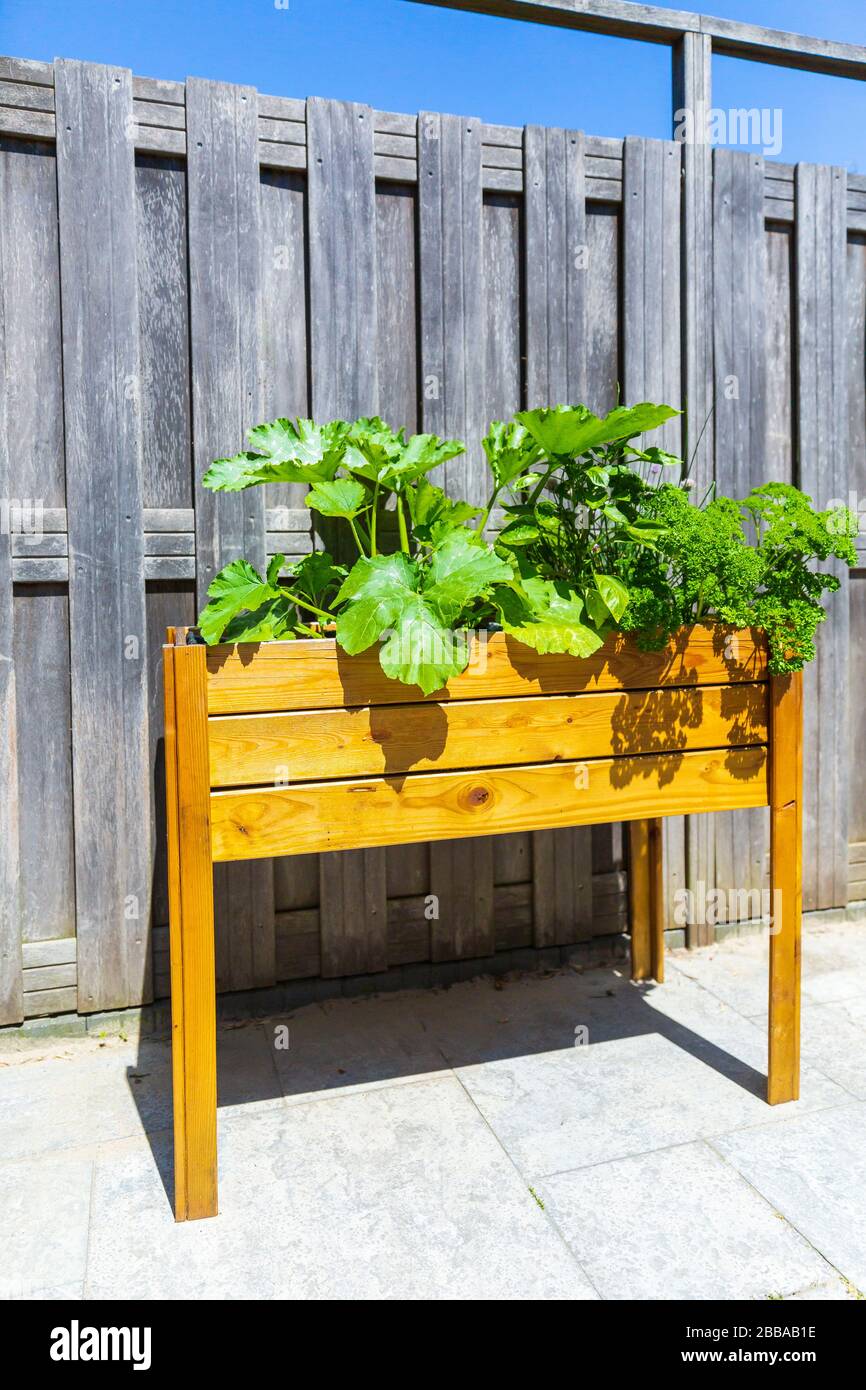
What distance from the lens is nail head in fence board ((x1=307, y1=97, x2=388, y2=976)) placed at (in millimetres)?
2592

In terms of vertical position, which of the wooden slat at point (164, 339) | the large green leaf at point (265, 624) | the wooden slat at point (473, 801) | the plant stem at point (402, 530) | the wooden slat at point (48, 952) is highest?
the wooden slat at point (164, 339)

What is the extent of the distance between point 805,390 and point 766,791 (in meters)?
1.69

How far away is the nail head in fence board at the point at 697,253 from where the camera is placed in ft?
9.78

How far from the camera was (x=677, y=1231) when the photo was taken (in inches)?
68.4

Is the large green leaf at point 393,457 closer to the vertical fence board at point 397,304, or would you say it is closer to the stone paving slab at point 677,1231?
the vertical fence board at point 397,304

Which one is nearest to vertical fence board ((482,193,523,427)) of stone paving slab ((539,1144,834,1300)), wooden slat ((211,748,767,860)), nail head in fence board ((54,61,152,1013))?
nail head in fence board ((54,61,152,1013))

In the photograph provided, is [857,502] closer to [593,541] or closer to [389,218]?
[593,541]

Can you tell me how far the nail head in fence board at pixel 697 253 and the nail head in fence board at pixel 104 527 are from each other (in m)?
1.71

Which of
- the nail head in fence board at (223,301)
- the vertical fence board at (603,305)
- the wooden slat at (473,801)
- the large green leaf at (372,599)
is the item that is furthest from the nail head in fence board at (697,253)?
the large green leaf at (372,599)

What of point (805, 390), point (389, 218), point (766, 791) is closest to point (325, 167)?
point (389, 218)

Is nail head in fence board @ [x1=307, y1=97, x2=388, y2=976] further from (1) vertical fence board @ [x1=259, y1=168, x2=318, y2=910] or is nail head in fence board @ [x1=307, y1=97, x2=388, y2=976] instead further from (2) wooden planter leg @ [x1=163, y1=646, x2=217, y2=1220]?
(2) wooden planter leg @ [x1=163, y1=646, x2=217, y2=1220]

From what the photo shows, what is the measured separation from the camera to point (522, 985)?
9.42ft

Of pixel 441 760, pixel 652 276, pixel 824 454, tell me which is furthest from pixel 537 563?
pixel 824 454
